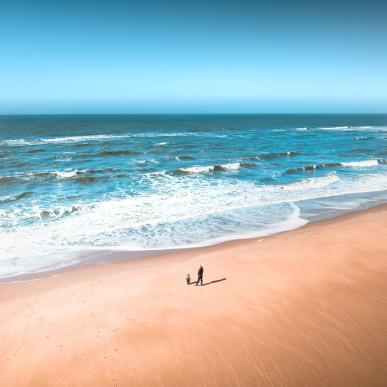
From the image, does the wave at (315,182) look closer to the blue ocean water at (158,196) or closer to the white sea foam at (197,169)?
the blue ocean water at (158,196)

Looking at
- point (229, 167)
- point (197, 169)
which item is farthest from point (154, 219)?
point (229, 167)

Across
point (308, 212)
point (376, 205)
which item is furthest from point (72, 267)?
point (376, 205)

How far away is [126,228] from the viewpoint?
65.1ft

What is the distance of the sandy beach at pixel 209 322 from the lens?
340 inches

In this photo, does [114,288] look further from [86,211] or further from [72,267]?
[86,211]

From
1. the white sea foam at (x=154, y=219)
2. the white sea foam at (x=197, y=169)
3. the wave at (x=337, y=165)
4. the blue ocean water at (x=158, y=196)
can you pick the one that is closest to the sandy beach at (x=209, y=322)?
the white sea foam at (x=154, y=219)

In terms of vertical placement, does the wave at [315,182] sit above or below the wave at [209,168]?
below

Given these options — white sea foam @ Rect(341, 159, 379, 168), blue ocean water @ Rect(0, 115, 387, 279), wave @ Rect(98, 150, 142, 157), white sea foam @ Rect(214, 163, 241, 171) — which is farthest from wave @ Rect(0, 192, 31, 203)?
white sea foam @ Rect(341, 159, 379, 168)

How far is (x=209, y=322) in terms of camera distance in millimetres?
10469

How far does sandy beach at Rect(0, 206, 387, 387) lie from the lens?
8648 mm

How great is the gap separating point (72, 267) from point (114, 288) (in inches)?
134

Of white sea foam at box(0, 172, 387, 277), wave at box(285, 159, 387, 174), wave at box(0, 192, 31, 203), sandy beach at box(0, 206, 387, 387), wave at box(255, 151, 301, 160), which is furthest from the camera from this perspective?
wave at box(255, 151, 301, 160)

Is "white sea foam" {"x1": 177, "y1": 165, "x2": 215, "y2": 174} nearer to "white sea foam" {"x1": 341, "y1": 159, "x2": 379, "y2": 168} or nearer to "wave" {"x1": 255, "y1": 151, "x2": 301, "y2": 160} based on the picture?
"wave" {"x1": 255, "y1": 151, "x2": 301, "y2": 160}

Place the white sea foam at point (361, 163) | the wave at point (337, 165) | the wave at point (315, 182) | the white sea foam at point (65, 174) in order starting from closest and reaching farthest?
the wave at point (315, 182), the white sea foam at point (65, 174), the wave at point (337, 165), the white sea foam at point (361, 163)
